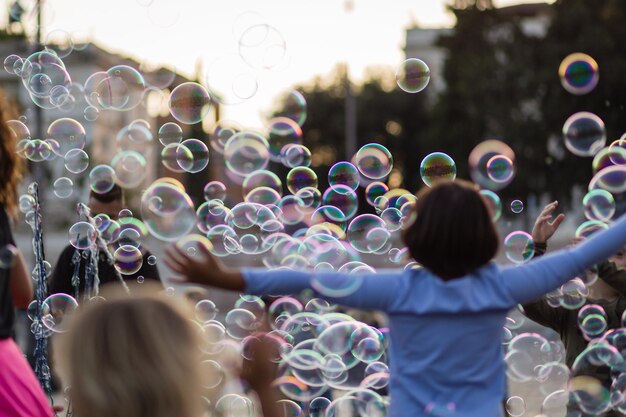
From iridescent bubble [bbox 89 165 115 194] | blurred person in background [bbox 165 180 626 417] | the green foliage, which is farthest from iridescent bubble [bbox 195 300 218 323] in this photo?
the green foliage

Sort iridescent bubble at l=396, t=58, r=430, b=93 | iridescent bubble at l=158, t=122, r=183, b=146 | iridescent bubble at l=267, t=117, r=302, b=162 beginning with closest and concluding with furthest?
iridescent bubble at l=396, t=58, r=430, b=93
iridescent bubble at l=158, t=122, r=183, b=146
iridescent bubble at l=267, t=117, r=302, b=162

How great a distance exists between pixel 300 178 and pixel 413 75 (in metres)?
1.00

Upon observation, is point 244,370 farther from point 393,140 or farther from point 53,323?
point 393,140

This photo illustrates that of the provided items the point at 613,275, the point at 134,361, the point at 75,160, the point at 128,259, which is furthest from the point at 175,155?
the point at 134,361

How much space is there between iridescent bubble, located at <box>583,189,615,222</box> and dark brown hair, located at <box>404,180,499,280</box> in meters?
3.04

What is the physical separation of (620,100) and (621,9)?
2.59 m

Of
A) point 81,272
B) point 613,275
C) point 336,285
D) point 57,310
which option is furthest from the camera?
point 81,272

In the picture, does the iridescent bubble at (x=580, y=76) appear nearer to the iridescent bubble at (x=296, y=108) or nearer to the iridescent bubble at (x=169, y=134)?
the iridescent bubble at (x=296, y=108)

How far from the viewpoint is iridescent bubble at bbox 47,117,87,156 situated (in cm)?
607

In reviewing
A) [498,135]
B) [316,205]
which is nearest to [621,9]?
[498,135]

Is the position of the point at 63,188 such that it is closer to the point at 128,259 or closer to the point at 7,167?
the point at 128,259

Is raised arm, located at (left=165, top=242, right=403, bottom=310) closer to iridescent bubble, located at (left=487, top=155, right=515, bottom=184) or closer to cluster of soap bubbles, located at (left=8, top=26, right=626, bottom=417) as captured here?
cluster of soap bubbles, located at (left=8, top=26, right=626, bottom=417)

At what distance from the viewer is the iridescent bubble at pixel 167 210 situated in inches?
200

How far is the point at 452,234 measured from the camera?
2.44 metres
